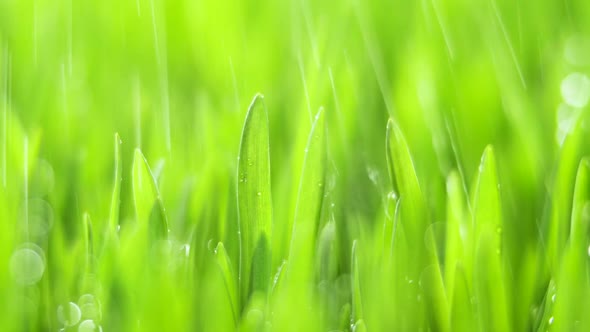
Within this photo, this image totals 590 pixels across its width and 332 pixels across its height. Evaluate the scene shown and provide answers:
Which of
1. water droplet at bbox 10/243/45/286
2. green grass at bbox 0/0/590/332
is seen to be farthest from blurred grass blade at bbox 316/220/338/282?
water droplet at bbox 10/243/45/286

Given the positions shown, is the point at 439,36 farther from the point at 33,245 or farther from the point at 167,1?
the point at 33,245

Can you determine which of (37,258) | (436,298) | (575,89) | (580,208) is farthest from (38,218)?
(575,89)

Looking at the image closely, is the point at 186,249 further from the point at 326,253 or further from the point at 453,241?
the point at 453,241

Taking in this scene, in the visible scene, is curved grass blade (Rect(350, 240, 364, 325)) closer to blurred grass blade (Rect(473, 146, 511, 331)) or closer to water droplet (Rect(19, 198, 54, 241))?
blurred grass blade (Rect(473, 146, 511, 331))

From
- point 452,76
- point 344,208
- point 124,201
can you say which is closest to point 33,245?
point 124,201

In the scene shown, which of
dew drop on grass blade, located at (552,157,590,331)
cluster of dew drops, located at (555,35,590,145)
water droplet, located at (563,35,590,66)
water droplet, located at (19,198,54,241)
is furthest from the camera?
water droplet, located at (563,35,590,66)

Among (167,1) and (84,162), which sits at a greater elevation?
(167,1)

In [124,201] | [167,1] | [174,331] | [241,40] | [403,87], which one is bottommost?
[174,331]

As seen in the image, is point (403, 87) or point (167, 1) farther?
point (167, 1)
